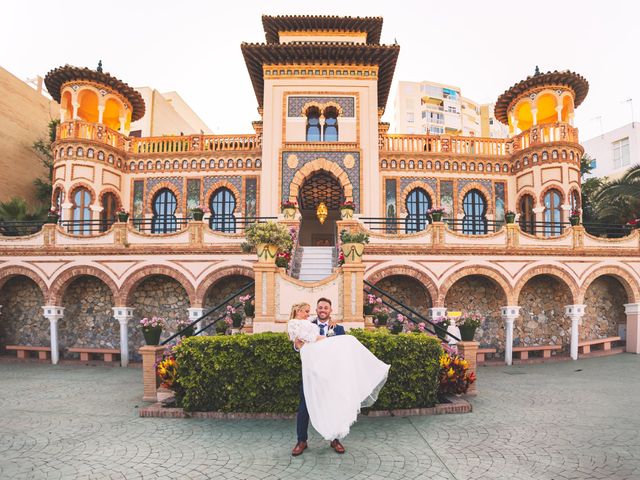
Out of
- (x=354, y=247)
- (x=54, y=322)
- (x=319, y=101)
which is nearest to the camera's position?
(x=354, y=247)

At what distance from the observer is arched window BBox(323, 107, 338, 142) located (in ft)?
66.8

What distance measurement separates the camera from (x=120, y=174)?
21.7 m

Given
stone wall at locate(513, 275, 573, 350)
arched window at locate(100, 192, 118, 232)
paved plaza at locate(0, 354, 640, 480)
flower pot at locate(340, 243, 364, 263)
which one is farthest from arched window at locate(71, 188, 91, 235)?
stone wall at locate(513, 275, 573, 350)

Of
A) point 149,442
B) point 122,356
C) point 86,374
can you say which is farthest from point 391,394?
point 122,356

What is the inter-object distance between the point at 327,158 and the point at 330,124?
75.6 inches

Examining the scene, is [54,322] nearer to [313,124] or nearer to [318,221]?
[313,124]

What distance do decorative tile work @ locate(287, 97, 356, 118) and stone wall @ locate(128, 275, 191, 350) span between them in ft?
31.9

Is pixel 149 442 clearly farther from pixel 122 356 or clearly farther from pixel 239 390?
pixel 122 356

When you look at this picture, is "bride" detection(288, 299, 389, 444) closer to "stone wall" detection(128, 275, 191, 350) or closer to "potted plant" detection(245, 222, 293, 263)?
"potted plant" detection(245, 222, 293, 263)

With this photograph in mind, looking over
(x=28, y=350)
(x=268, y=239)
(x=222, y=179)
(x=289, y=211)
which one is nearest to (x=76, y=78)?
(x=222, y=179)

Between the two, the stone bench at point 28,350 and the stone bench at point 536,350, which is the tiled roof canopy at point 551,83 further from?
the stone bench at point 28,350

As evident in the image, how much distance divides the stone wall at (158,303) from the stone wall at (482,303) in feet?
34.7

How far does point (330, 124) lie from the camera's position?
67.5ft

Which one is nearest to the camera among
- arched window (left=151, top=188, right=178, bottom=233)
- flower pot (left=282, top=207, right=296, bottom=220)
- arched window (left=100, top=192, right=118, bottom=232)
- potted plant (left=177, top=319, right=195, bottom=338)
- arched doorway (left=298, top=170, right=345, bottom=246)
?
potted plant (left=177, top=319, right=195, bottom=338)
